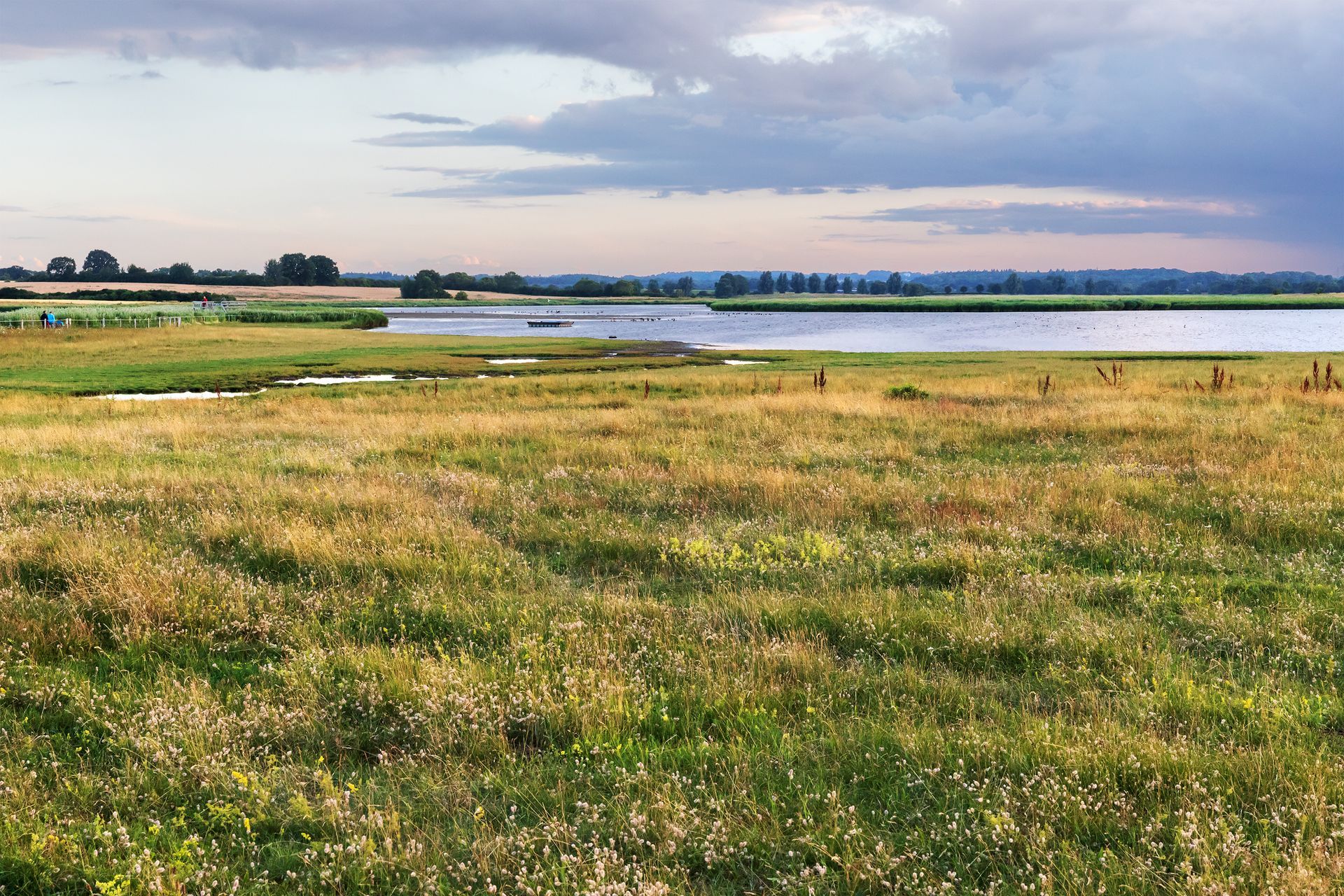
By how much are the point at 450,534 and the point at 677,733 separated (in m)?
5.19

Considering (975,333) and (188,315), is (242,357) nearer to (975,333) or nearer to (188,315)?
(188,315)

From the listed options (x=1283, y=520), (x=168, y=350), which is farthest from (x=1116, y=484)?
(x=168, y=350)

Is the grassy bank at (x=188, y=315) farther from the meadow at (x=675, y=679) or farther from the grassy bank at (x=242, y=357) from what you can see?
the meadow at (x=675, y=679)

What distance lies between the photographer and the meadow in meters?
4.08

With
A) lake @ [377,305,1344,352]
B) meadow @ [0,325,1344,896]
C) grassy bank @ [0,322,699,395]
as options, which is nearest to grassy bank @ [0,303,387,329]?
lake @ [377,305,1344,352]

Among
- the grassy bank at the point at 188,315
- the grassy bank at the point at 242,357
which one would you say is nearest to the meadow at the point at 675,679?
the grassy bank at the point at 242,357

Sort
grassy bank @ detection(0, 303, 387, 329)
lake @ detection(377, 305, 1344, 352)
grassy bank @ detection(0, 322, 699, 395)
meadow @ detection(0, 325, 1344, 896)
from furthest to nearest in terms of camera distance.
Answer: grassy bank @ detection(0, 303, 387, 329), lake @ detection(377, 305, 1344, 352), grassy bank @ detection(0, 322, 699, 395), meadow @ detection(0, 325, 1344, 896)

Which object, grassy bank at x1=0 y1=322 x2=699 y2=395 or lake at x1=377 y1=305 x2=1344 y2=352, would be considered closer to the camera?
grassy bank at x1=0 y1=322 x2=699 y2=395

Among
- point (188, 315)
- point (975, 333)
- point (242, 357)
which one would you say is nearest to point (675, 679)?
point (242, 357)

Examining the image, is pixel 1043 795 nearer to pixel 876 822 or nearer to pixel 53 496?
pixel 876 822

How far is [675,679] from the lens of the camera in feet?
19.5

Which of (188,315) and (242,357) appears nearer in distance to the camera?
(242,357)

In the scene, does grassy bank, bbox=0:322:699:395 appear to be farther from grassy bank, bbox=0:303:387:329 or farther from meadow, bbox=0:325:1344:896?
meadow, bbox=0:325:1344:896

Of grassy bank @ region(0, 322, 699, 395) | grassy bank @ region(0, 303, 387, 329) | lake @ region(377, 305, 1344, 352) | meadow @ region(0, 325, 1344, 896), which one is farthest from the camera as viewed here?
grassy bank @ region(0, 303, 387, 329)
